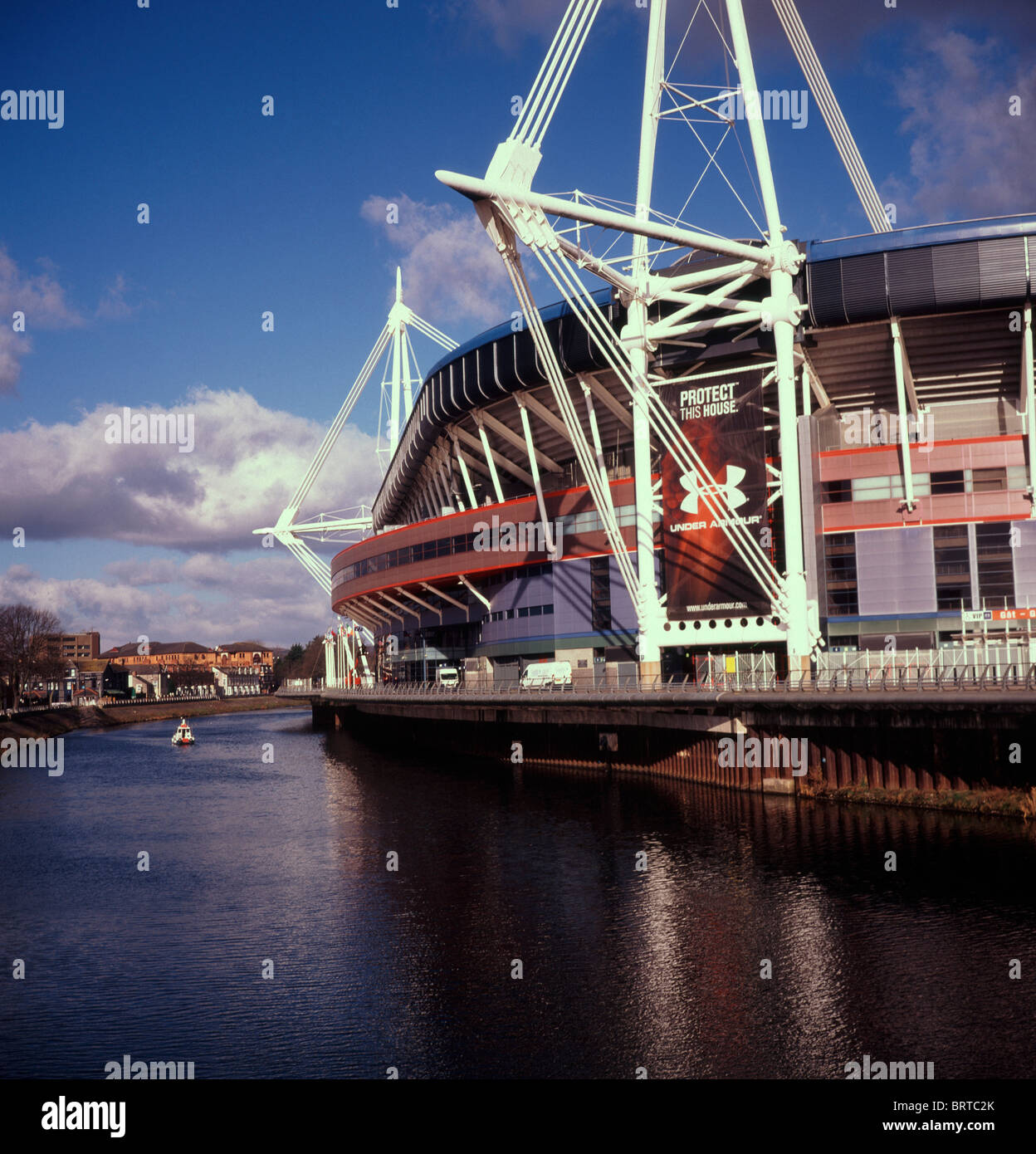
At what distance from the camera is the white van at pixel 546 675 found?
55156mm

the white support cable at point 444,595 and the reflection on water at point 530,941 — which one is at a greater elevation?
the white support cable at point 444,595

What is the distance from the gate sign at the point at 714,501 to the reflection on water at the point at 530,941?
428 inches

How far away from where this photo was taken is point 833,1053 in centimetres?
1655

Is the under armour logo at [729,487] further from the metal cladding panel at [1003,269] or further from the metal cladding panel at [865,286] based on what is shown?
the metal cladding panel at [1003,269]

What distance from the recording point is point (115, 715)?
4744 inches

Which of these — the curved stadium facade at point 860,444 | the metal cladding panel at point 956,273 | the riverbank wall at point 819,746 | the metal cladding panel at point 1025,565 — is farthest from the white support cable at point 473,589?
the metal cladding panel at point 956,273

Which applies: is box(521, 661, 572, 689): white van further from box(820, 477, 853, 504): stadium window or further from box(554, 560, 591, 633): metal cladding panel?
box(820, 477, 853, 504): stadium window

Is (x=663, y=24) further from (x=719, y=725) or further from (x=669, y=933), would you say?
(x=669, y=933)

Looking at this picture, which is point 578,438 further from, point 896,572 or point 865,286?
point 896,572

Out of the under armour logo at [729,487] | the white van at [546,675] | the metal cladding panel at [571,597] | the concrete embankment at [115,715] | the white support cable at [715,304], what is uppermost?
the white support cable at [715,304]

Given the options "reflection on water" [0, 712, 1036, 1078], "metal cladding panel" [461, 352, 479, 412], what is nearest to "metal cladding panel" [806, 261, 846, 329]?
"metal cladding panel" [461, 352, 479, 412]

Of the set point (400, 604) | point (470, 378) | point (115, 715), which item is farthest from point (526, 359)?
point (115, 715)

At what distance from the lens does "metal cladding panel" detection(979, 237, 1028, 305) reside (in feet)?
149

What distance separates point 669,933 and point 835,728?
17.2 meters
